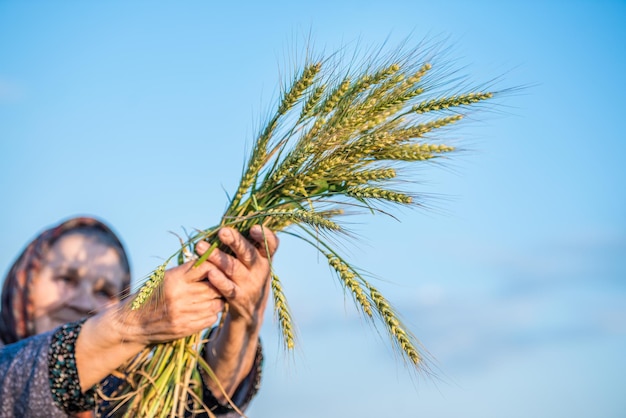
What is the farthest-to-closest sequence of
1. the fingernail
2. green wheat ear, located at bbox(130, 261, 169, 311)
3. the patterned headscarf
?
the patterned headscarf
the fingernail
green wheat ear, located at bbox(130, 261, 169, 311)

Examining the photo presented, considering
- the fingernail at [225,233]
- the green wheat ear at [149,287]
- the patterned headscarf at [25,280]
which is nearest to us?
the green wheat ear at [149,287]

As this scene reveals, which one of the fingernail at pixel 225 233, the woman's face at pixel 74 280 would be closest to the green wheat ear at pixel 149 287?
the fingernail at pixel 225 233

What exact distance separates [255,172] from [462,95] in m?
0.61

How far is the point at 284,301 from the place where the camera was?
1.83m

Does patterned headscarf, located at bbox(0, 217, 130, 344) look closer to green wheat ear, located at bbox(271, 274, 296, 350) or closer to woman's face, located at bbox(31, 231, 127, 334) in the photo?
woman's face, located at bbox(31, 231, 127, 334)

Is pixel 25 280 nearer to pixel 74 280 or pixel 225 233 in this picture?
pixel 74 280

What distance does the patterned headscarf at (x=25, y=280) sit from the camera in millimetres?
3000

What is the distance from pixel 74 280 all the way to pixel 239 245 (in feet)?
4.34

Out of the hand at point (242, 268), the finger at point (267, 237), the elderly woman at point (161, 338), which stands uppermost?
the finger at point (267, 237)

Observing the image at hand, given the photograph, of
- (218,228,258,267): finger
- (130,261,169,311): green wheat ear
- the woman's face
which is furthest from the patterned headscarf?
(130,261,169,311): green wheat ear

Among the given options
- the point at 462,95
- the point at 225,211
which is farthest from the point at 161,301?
the point at 462,95

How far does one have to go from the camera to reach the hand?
80.5 inches

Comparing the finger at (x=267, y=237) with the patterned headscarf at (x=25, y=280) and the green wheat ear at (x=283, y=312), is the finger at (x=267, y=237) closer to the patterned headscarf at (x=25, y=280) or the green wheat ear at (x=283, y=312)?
the green wheat ear at (x=283, y=312)

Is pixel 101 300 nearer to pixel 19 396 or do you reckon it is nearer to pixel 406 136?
pixel 19 396
